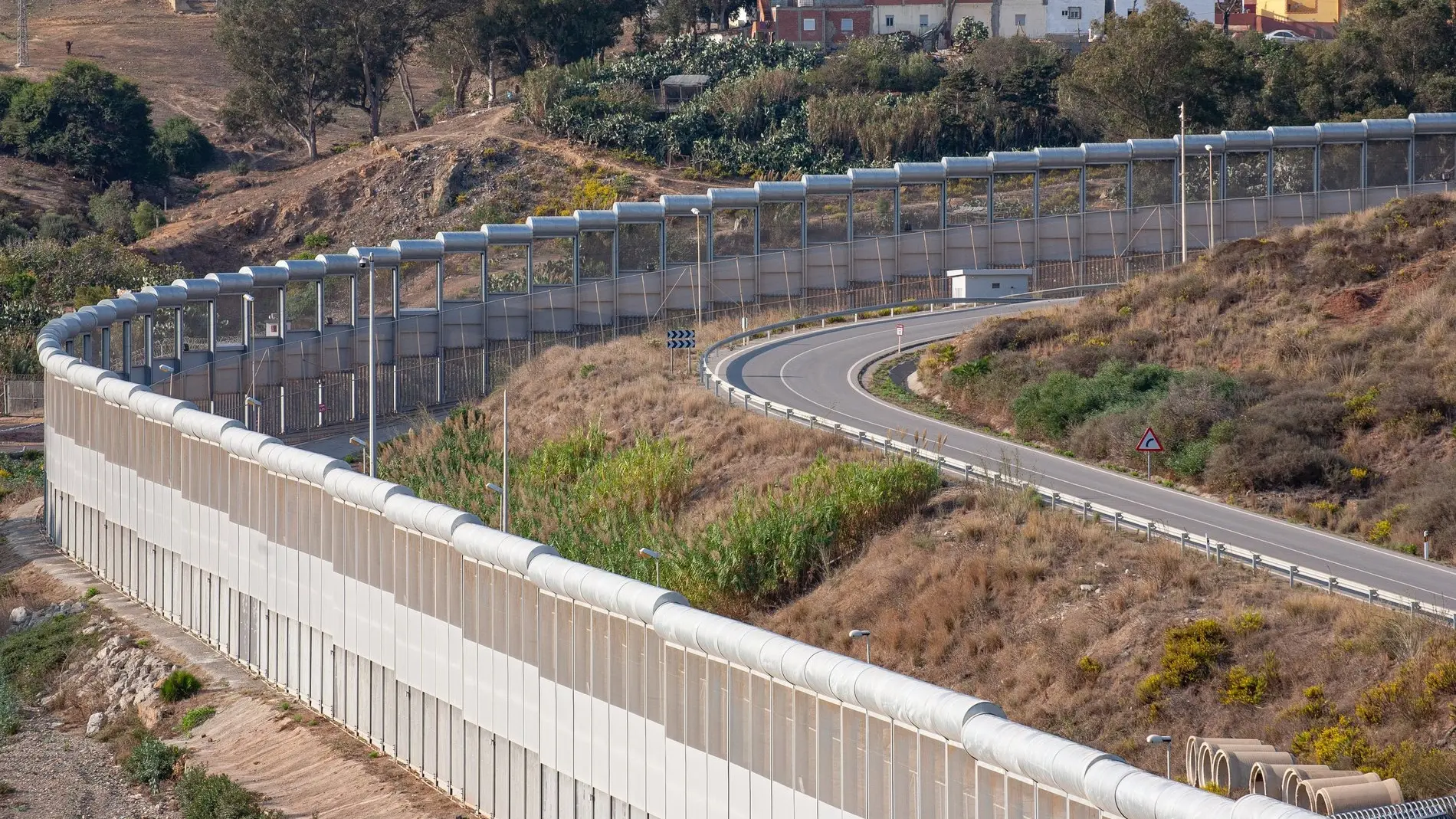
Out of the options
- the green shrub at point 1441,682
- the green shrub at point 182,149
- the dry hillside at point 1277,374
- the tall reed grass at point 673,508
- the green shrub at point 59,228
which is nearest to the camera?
the green shrub at point 1441,682

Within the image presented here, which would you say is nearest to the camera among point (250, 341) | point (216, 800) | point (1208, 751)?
point (1208, 751)

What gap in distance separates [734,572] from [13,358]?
44991mm

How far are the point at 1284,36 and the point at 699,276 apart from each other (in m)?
74.3

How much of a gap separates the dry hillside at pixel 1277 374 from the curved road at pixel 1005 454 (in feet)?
4.31

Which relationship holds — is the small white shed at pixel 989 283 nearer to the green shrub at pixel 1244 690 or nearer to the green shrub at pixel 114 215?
the green shrub at pixel 1244 690

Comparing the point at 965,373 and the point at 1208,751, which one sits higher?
the point at 965,373

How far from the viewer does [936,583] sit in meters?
40.2

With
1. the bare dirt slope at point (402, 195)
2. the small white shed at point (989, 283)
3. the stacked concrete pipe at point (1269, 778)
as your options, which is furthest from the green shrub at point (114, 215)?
the stacked concrete pipe at point (1269, 778)

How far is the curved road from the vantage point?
39469 mm

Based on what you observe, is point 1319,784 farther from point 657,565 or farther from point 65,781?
point 65,781

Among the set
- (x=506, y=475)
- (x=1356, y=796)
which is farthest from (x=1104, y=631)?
(x=506, y=475)

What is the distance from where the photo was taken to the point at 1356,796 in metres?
24.3

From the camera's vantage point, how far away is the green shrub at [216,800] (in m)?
32.0

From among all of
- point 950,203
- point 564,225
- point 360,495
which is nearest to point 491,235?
point 564,225
